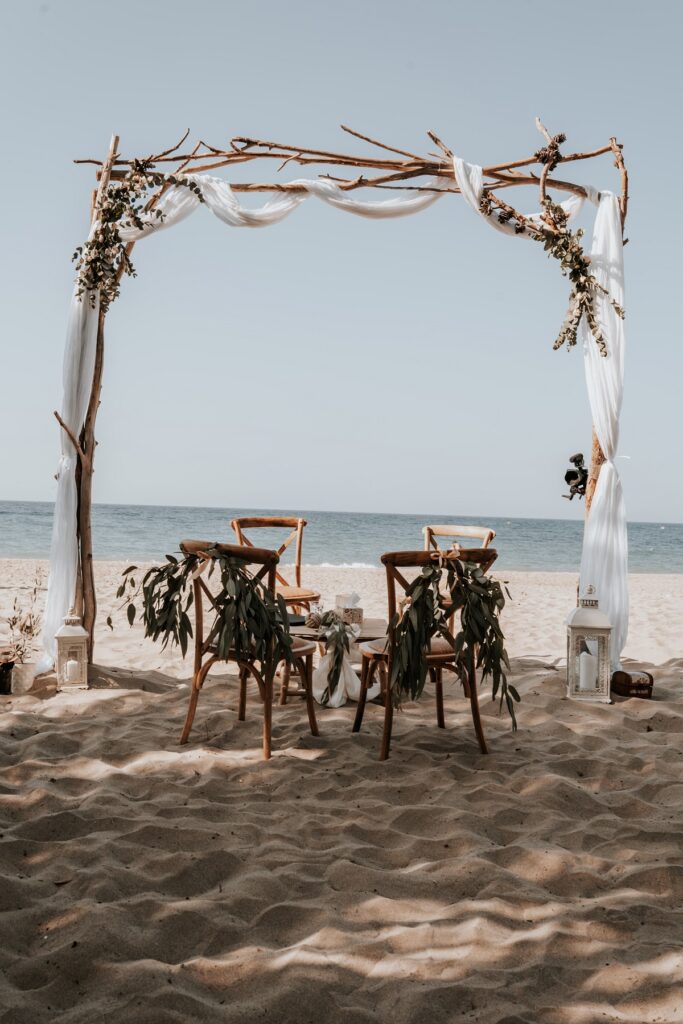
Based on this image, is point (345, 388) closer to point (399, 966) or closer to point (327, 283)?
point (327, 283)

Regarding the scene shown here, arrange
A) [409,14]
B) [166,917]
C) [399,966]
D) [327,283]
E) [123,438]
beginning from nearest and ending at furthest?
[399,966]
[166,917]
[409,14]
[327,283]
[123,438]

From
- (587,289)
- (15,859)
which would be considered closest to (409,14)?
(587,289)

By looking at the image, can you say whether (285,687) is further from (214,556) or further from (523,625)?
(523,625)

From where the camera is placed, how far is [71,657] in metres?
4.39

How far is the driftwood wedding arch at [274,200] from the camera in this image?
14.9 feet

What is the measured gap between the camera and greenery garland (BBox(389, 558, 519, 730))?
3199mm

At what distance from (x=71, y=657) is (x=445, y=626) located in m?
2.29

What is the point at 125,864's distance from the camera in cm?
232

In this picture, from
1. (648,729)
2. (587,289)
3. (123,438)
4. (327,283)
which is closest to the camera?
(648,729)

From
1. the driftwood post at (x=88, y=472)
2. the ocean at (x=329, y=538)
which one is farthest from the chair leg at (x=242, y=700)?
the ocean at (x=329, y=538)

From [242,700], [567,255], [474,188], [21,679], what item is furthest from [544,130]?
[21,679]

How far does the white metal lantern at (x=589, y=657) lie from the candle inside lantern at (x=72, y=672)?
273 centimetres

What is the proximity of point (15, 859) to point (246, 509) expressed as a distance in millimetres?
37871

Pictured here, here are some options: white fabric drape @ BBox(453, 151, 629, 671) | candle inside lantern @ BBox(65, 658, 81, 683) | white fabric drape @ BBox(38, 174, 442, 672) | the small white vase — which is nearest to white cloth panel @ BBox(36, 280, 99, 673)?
white fabric drape @ BBox(38, 174, 442, 672)
